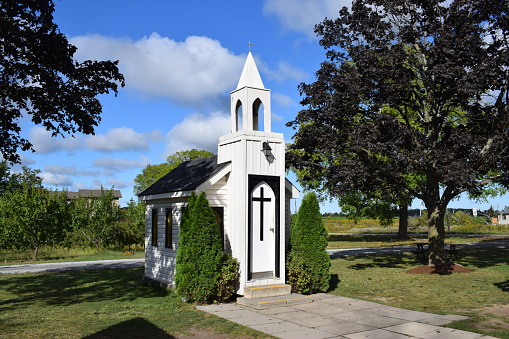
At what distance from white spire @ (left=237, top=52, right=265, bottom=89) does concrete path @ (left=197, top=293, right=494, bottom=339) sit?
664cm

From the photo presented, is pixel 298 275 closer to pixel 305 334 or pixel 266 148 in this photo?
pixel 266 148

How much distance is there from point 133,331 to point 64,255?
22527mm

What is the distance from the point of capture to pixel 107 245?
3008cm

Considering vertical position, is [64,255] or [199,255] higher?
[199,255]

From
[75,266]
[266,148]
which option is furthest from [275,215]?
[75,266]

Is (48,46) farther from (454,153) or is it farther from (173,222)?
(454,153)

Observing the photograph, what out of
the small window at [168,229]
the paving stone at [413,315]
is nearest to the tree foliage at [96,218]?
the small window at [168,229]

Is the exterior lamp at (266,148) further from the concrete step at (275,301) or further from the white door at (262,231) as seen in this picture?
the concrete step at (275,301)

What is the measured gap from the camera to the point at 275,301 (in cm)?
Answer: 1166

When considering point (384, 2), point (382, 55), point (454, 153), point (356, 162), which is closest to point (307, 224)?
point (356, 162)

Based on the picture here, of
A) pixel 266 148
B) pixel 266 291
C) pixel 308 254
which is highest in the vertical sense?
pixel 266 148

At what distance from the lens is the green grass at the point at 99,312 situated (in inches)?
349

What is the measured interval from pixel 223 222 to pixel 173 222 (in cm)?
208

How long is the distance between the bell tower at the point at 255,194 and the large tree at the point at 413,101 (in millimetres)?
5054
